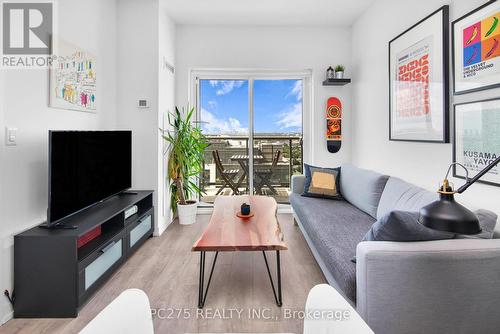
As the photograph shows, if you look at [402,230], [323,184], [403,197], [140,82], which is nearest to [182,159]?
[140,82]

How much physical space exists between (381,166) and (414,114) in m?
0.95

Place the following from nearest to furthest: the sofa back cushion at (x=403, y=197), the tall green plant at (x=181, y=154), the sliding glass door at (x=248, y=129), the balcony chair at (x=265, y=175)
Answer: the sofa back cushion at (x=403, y=197)
the tall green plant at (x=181, y=154)
the sliding glass door at (x=248, y=129)
the balcony chair at (x=265, y=175)

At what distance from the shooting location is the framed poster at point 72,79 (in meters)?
2.54

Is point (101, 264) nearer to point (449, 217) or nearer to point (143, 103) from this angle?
point (143, 103)

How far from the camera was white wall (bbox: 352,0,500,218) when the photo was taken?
2.23 metres

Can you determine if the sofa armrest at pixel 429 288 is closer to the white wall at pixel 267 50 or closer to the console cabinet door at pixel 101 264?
the console cabinet door at pixel 101 264

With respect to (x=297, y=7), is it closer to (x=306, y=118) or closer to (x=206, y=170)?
(x=306, y=118)

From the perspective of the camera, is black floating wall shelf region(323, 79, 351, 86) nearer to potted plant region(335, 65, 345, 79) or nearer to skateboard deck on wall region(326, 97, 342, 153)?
potted plant region(335, 65, 345, 79)

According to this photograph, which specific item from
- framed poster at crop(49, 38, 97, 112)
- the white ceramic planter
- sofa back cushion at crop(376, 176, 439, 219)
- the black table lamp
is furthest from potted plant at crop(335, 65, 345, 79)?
the black table lamp

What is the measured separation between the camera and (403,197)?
249 centimetres

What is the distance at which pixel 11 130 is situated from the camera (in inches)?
80.2

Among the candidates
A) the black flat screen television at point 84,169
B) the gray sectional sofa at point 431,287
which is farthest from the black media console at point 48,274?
the gray sectional sofa at point 431,287

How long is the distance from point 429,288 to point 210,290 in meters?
1.57

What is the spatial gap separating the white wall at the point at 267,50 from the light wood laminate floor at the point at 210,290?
246 cm
